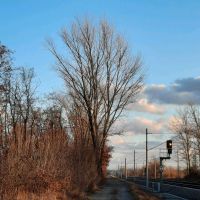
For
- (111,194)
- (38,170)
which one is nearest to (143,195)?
A: (111,194)

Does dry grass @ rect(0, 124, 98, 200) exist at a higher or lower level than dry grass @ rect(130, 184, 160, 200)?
higher

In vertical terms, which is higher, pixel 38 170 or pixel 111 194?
pixel 38 170

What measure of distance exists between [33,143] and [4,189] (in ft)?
18.8

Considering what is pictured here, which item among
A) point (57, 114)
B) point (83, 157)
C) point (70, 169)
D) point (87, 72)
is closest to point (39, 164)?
point (70, 169)

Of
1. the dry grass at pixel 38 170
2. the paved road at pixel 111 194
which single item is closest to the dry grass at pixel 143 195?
the paved road at pixel 111 194

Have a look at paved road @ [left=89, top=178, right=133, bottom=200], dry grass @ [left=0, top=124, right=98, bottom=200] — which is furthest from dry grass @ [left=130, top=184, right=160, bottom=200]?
dry grass @ [left=0, top=124, right=98, bottom=200]

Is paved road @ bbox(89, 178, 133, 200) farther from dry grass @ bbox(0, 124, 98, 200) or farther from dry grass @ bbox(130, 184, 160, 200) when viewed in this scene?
dry grass @ bbox(0, 124, 98, 200)

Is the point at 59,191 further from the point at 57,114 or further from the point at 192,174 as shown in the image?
the point at 192,174

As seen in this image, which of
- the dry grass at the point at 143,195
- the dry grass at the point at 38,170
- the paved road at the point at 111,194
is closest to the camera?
the dry grass at the point at 38,170

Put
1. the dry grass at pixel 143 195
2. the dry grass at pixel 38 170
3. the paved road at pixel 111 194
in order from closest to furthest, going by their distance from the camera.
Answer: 1. the dry grass at pixel 38 170
2. the paved road at pixel 111 194
3. the dry grass at pixel 143 195

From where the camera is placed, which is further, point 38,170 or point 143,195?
point 143,195

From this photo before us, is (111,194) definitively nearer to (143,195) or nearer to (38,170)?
(143,195)

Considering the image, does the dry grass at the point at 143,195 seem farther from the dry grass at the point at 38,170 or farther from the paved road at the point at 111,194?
the dry grass at the point at 38,170

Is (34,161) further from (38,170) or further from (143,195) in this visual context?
(143,195)
